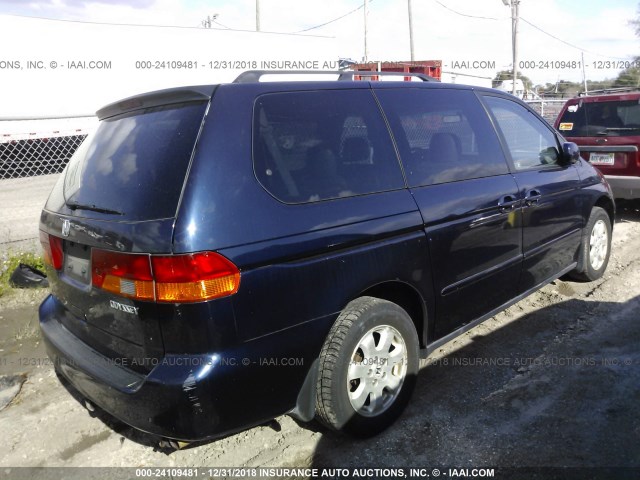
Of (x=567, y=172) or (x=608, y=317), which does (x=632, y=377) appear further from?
(x=567, y=172)

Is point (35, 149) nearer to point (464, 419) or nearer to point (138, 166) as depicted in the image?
point (138, 166)

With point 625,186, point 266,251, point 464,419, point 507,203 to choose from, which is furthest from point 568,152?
point 625,186

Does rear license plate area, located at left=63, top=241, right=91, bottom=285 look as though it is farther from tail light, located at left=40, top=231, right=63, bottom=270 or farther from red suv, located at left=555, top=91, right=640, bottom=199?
red suv, located at left=555, top=91, right=640, bottom=199

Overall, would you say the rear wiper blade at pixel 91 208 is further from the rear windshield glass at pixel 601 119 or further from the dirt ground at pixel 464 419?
the rear windshield glass at pixel 601 119

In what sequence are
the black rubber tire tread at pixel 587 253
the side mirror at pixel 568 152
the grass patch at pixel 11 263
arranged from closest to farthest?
the side mirror at pixel 568 152 → the black rubber tire tread at pixel 587 253 → the grass patch at pixel 11 263

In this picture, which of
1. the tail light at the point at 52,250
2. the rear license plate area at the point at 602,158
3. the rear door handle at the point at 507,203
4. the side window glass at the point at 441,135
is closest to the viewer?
the tail light at the point at 52,250

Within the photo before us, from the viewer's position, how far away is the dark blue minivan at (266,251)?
85.3 inches

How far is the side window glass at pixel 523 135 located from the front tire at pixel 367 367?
172 cm

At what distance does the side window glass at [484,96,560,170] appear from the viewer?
3861 millimetres

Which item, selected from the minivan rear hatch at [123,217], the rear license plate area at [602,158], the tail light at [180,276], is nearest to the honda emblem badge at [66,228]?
the minivan rear hatch at [123,217]

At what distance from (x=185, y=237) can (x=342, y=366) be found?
102 centimetres

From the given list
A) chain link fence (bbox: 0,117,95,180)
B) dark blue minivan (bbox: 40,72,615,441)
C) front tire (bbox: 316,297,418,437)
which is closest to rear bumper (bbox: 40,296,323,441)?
dark blue minivan (bbox: 40,72,615,441)

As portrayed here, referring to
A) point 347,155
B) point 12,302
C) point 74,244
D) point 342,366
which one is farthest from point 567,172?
point 12,302

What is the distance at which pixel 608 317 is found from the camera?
14.2 ft
